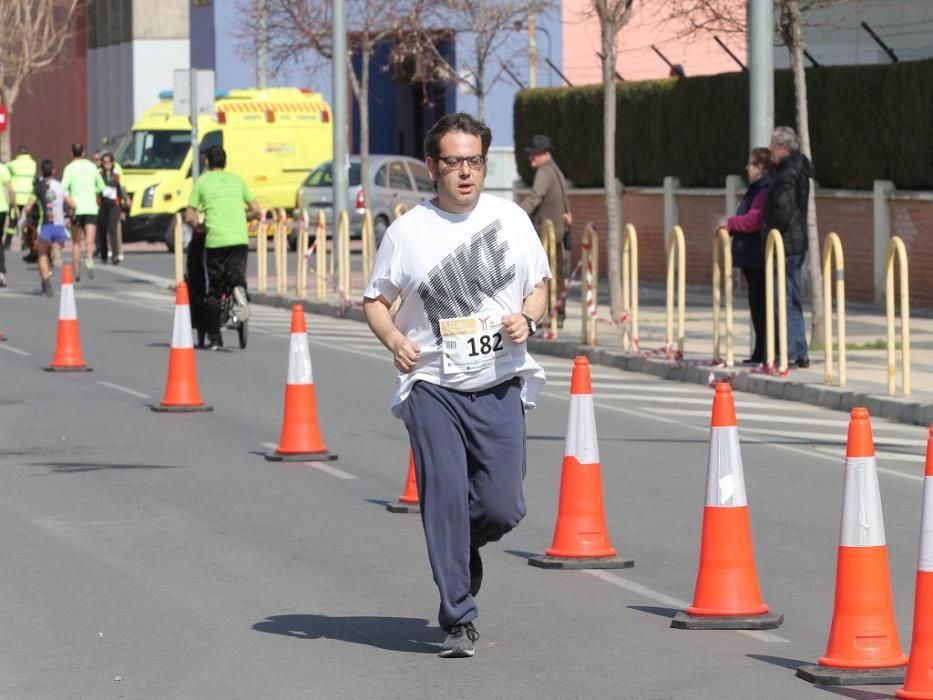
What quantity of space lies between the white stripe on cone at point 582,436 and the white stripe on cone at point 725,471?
119cm

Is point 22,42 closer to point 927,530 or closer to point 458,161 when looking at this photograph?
point 458,161

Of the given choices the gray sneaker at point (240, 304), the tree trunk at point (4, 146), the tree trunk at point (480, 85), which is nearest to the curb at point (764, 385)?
the gray sneaker at point (240, 304)

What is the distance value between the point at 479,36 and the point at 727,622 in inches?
1372

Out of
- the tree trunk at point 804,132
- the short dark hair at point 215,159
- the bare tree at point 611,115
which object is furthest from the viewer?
the bare tree at point 611,115

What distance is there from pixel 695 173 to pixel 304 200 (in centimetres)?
1173

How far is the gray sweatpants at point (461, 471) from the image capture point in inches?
301

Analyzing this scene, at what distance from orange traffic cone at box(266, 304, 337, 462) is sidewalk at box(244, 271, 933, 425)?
178 inches

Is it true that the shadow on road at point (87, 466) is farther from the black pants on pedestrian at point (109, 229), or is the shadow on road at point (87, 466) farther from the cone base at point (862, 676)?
the black pants on pedestrian at point (109, 229)

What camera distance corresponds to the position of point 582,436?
30.9 ft

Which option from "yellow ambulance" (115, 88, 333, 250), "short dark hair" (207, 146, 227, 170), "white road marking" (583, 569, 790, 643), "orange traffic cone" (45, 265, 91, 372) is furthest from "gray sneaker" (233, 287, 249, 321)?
"yellow ambulance" (115, 88, 333, 250)

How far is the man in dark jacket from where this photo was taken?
1803 cm

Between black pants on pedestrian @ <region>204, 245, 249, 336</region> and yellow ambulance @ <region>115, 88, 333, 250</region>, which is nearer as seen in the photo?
black pants on pedestrian @ <region>204, 245, 249, 336</region>

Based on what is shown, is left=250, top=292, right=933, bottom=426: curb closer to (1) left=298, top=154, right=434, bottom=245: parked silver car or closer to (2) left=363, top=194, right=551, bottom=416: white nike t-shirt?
(2) left=363, top=194, right=551, bottom=416: white nike t-shirt

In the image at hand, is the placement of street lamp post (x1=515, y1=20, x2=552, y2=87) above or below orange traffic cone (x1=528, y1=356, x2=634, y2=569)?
above
